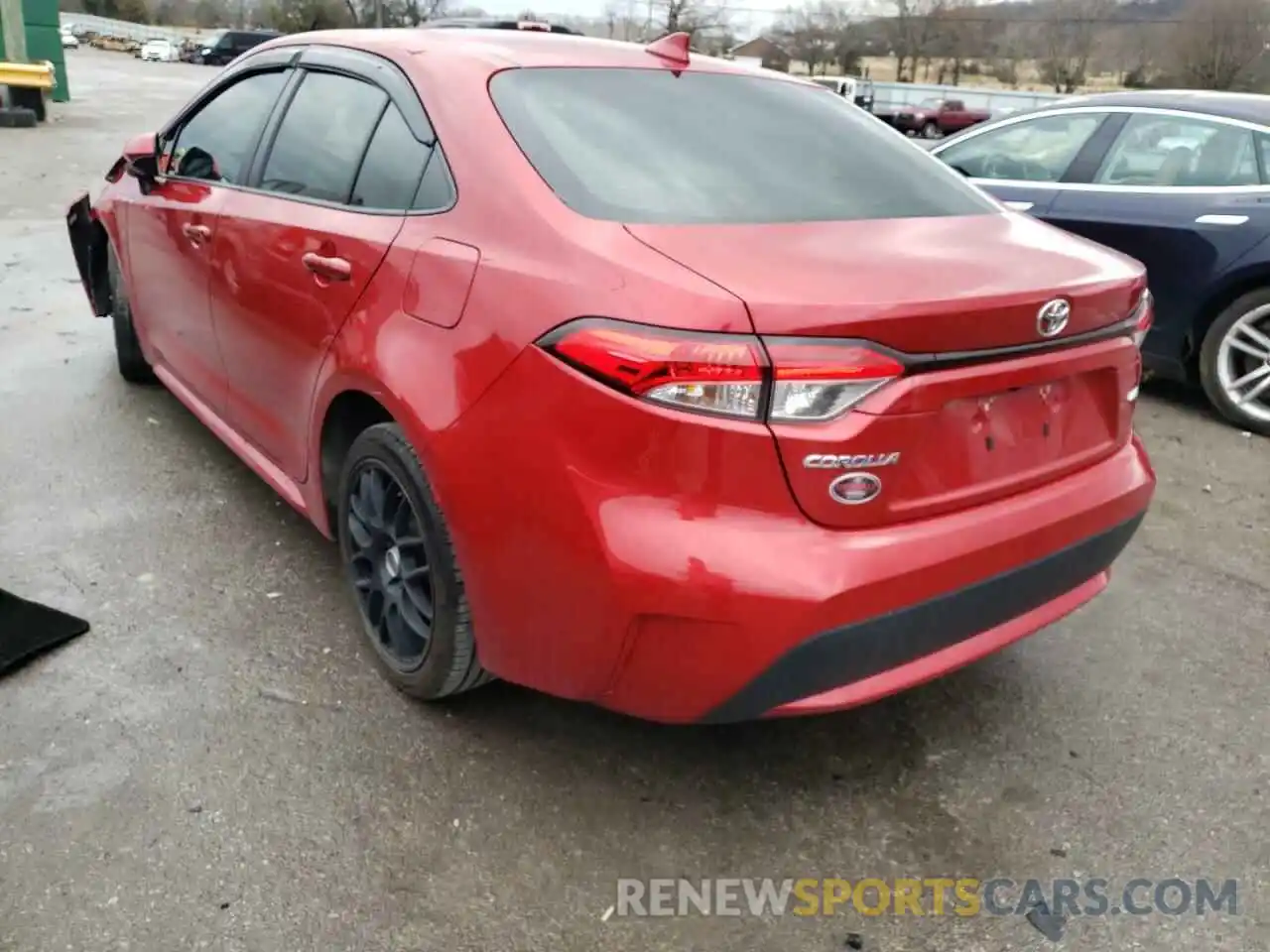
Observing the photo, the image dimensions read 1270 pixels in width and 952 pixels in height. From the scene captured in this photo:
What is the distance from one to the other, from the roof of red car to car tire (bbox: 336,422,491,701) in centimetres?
105

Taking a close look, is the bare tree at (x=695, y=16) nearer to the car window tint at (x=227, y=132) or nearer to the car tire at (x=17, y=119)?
the car tire at (x=17, y=119)

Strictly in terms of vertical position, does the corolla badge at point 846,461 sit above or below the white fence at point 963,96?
below

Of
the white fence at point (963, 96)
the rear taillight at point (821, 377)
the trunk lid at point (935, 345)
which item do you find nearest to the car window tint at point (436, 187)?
the trunk lid at point (935, 345)

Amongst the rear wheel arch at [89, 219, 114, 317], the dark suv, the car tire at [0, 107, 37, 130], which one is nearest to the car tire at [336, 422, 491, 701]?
the rear wheel arch at [89, 219, 114, 317]

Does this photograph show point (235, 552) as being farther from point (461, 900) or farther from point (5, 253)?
point (5, 253)

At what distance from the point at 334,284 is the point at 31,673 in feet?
4.44

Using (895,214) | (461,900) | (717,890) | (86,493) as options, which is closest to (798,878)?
(717,890)

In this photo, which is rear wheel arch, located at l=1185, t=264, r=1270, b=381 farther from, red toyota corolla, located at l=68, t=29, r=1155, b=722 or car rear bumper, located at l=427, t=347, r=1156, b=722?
car rear bumper, located at l=427, t=347, r=1156, b=722

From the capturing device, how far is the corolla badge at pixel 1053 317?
7.36 feet

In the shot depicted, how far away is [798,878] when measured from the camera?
2.32 metres

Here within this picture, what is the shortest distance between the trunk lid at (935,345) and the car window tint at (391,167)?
30.4 inches

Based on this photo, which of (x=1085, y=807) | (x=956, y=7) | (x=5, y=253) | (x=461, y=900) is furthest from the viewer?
(x=956, y=7)

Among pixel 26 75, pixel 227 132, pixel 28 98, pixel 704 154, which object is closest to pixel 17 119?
pixel 26 75

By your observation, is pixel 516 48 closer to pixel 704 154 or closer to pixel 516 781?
pixel 704 154
